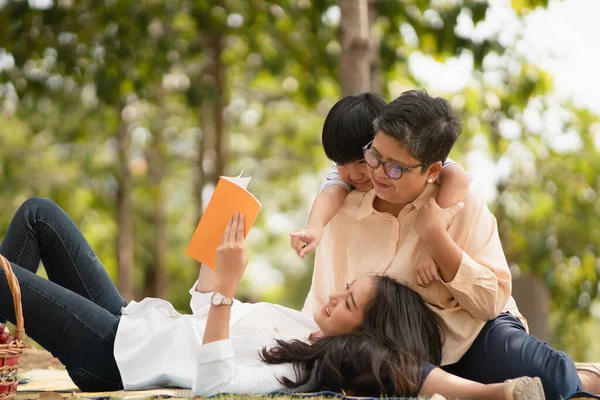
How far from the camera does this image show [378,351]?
11.1 ft

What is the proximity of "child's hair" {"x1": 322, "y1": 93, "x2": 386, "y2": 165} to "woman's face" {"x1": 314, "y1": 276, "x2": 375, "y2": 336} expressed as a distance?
0.64m

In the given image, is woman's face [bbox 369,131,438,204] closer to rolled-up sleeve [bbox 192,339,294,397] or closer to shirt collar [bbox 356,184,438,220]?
shirt collar [bbox 356,184,438,220]

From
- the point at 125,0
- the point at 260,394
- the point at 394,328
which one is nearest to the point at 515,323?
the point at 394,328

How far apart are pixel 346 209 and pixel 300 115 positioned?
9.64 meters

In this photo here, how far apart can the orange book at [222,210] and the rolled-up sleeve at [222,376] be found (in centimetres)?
45

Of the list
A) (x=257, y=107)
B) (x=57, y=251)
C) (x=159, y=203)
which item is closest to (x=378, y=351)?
(x=57, y=251)

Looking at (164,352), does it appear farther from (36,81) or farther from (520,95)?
(520,95)

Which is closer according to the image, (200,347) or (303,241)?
(200,347)

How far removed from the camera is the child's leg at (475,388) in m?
3.09

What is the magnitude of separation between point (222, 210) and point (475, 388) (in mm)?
1299

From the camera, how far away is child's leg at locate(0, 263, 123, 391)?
371cm

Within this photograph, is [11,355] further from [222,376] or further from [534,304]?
[534,304]

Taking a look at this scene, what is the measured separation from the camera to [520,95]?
8.47 m

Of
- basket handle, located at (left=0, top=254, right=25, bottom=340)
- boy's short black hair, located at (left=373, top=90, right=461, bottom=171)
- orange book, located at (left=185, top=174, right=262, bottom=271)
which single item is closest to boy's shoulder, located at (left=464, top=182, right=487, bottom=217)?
boy's short black hair, located at (left=373, top=90, right=461, bottom=171)
